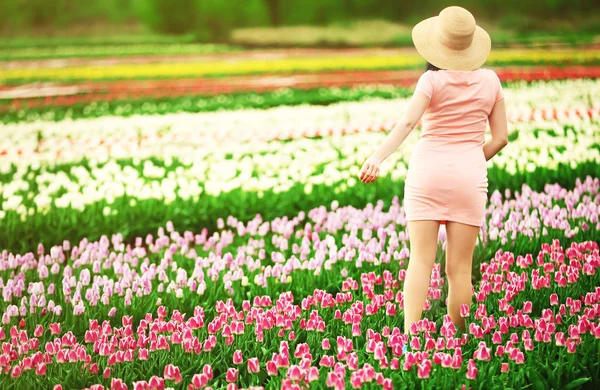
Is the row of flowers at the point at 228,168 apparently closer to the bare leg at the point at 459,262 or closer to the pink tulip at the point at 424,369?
the bare leg at the point at 459,262

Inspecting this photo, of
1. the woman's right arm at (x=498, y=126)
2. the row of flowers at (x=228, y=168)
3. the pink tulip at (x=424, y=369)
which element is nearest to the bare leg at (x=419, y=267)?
the woman's right arm at (x=498, y=126)

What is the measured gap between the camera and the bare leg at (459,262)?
2.71 metres

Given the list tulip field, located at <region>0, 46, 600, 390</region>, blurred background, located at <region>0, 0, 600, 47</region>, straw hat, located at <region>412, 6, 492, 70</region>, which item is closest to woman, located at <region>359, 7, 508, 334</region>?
straw hat, located at <region>412, 6, 492, 70</region>

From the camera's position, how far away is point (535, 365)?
2434 millimetres

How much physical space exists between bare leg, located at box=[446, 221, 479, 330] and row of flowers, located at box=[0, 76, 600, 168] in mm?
3491

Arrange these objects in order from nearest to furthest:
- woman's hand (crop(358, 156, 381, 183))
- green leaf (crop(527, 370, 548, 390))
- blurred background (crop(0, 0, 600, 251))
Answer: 1. green leaf (crop(527, 370, 548, 390))
2. woman's hand (crop(358, 156, 381, 183))
3. blurred background (crop(0, 0, 600, 251))

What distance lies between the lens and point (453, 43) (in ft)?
8.73

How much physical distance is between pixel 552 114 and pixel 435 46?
5364mm

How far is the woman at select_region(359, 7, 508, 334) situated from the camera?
265 cm

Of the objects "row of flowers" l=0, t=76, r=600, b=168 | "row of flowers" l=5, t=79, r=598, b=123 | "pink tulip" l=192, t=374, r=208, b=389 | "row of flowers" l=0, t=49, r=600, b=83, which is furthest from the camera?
"row of flowers" l=0, t=49, r=600, b=83

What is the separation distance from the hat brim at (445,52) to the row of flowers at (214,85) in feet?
26.9

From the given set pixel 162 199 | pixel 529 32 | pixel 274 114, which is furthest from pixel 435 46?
pixel 529 32

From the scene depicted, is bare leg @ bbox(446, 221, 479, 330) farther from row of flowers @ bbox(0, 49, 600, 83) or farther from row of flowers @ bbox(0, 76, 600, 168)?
row of flowers @ bbox(0, 49, 600, 83)

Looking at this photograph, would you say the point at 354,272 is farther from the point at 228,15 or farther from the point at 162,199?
the point at 228,15
